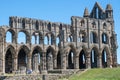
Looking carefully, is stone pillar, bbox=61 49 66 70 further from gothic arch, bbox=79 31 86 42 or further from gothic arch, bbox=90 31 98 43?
gothic arch, bbox=90 31 98 43

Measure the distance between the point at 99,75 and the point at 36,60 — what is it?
895 inches

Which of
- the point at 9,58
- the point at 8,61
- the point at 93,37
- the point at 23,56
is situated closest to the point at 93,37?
the point at 93,37

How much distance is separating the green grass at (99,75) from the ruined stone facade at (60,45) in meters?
11.5

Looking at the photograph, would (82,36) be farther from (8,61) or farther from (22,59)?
(8,61)

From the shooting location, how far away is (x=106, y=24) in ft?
251

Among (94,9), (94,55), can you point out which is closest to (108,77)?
(94,55)

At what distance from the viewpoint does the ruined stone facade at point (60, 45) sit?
222 feet

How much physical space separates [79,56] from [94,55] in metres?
3.18

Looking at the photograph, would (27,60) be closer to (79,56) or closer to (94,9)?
(79,56)

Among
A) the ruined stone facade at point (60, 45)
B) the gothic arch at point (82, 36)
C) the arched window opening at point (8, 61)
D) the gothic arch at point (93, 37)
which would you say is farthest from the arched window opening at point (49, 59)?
the gothic arch at point (93, 37)

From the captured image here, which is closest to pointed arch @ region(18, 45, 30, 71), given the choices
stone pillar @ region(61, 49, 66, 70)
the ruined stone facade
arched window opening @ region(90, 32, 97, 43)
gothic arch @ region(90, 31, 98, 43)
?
the ruined stone facade

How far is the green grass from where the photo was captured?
162 feet

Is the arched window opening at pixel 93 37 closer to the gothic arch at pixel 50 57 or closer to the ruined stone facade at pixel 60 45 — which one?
the ruined stone facade at pixel 60 45

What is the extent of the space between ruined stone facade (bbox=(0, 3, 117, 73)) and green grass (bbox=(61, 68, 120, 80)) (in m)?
11.5
